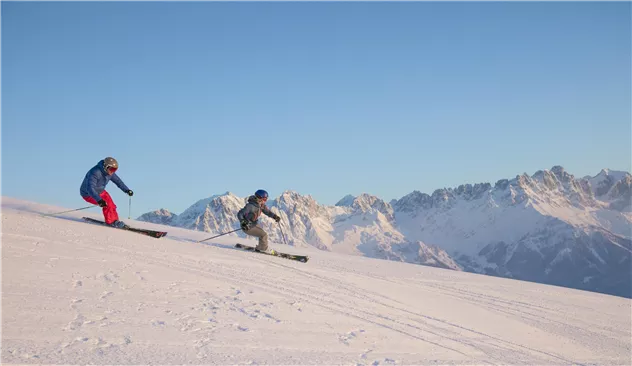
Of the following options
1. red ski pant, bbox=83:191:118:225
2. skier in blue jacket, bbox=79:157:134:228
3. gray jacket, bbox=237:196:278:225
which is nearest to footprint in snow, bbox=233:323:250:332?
gray jacket, bbox=237:196:278:225

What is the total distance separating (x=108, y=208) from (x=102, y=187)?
0.82m

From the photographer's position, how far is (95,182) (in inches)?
660

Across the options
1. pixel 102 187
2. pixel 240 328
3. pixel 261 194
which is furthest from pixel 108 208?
pixel 240 328

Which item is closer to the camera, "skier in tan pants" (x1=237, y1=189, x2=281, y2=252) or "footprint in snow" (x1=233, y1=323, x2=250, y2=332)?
"footprint in snow" (x1=233, y1=323, x2=250, y2=332)

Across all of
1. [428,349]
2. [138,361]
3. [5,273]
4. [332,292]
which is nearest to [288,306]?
[332,292]

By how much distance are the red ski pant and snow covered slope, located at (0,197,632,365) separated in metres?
1.76

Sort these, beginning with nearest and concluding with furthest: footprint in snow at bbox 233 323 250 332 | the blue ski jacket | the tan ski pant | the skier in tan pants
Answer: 1. footprint in snow at bbox 233 323 250 332
2. the blue ski jacket
3. the tan ski pant
4. the skier in tan pants

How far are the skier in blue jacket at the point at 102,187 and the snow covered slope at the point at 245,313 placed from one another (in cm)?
173

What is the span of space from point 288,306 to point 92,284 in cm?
384

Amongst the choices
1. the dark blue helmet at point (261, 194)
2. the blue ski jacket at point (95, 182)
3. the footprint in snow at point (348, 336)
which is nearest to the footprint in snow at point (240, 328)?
the footprint in snow at point (348, 336)

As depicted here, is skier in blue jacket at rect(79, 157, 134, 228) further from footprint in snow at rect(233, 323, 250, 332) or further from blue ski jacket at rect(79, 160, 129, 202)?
footprint in snow at rect(233, 323, 250, 332)

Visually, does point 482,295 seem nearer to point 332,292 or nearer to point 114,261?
point 332,292

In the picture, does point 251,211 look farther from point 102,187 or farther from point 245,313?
point 245,313

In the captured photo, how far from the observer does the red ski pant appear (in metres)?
16.9
